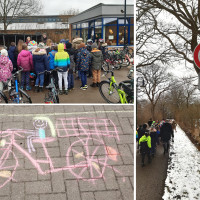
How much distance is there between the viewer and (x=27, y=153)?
3523mm

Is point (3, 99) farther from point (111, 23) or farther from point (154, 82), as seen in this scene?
point (111, 23)

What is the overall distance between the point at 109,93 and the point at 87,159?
1783 millimetres

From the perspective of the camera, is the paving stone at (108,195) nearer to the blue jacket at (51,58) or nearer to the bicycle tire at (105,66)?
the blue jacket at (51,58)

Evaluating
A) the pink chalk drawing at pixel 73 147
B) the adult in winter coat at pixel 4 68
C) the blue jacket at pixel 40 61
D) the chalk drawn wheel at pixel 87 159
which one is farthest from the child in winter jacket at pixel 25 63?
the chalk drawn wheel at pixel 87 159

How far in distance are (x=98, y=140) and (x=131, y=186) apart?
0.86m

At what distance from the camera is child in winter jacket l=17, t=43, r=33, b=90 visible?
17.8ft

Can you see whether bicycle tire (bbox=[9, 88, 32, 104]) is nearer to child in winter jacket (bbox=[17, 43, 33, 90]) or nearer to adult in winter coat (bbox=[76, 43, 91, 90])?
child in winter jacket (bbox=[17, 43, 33, 90])

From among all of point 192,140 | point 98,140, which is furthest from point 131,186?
point 192,140

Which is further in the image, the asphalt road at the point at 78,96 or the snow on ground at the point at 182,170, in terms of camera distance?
the asphalt road at the point at 78,96

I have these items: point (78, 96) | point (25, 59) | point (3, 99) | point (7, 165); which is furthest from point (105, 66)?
point (7, 165)

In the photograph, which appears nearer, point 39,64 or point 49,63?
point 39,64

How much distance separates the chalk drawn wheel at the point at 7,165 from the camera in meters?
3.25

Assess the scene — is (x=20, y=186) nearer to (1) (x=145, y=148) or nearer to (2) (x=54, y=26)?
(1) (x=145, y=148)

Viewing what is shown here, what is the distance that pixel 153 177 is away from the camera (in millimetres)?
4750
